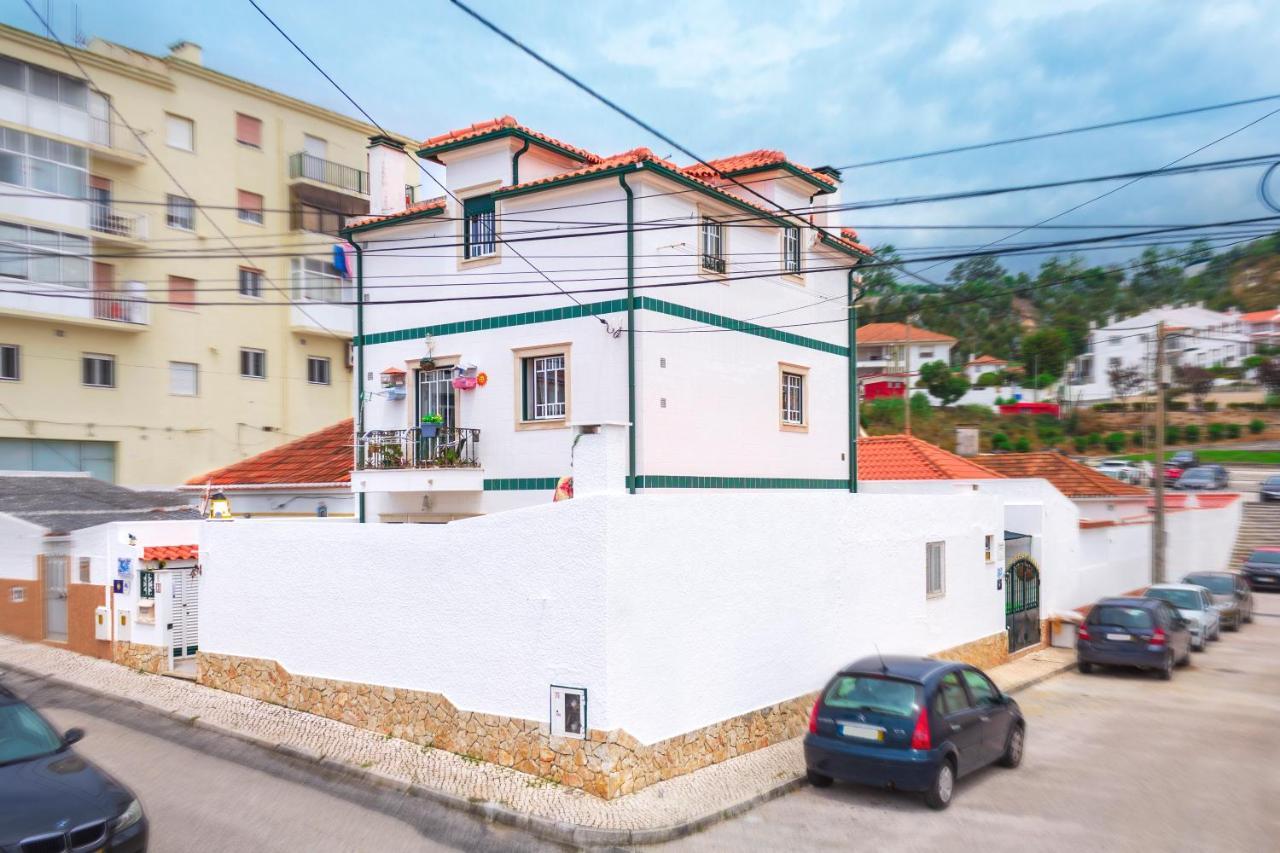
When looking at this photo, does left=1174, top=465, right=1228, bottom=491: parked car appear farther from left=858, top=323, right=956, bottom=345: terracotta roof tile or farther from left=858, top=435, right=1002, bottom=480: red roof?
left=858, top=435, right=1002, bottom=480: red roof

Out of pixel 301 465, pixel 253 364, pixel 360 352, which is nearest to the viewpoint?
pixel 360 352

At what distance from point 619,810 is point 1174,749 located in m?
8.36

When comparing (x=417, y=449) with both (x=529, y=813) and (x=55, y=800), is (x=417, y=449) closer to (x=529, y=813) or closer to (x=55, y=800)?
(x=529, y=813)

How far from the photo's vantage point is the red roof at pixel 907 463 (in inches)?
928

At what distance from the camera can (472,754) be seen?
1110cm

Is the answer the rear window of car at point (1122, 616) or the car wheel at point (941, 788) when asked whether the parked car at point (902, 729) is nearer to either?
the car wheel at point (941, 788)

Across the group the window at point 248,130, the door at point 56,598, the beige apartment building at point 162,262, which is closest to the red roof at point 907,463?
the beige apartment building at point 162,262

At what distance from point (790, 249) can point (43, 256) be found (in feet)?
76.9

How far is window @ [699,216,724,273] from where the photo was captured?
58.4 ft

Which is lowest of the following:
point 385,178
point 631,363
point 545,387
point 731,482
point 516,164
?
point 731,482

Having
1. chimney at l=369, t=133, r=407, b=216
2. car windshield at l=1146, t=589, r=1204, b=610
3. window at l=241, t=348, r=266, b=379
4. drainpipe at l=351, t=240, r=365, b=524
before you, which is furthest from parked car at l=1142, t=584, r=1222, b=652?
window at l=241, t=348, r=266, b=379

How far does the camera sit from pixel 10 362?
28859 mm

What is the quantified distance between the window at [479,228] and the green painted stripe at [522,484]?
14.6ft

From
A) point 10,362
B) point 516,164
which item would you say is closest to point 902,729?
point 516,164
